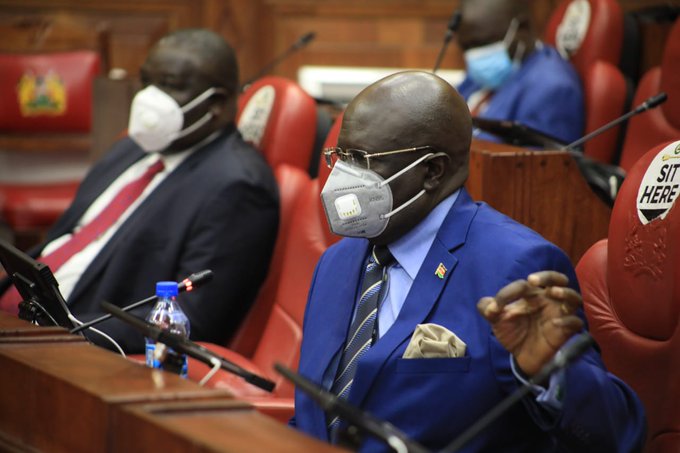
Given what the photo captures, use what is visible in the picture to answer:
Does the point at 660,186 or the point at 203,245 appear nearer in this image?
the point at 660,186

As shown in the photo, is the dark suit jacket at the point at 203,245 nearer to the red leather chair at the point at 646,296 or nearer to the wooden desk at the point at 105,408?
the wooden desk at the point at 105,408


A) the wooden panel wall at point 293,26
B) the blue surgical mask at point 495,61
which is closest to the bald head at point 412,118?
the blue surgical mask at point 495,61

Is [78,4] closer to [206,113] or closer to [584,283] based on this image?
[206,113]

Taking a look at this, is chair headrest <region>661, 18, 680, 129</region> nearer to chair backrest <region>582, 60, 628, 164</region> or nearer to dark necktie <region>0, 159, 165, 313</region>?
chair backrest <region>582, 60, 628, 164</region>

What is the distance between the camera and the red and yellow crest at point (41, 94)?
15.7ft

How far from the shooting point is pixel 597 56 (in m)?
3.66

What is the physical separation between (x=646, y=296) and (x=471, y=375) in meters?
0.37

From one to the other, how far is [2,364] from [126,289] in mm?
1164

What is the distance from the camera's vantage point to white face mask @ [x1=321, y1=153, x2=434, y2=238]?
1848 mm

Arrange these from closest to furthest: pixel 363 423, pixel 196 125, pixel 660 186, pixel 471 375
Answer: pixel 363 423 < pixel 471 375 < pixel 660 186 < pixel 196 125

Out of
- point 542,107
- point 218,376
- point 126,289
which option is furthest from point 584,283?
point 542,107

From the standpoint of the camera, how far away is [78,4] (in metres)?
5.21

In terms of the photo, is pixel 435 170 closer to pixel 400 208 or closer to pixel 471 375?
pixel 400 208

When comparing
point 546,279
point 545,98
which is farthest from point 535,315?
point 545,98
